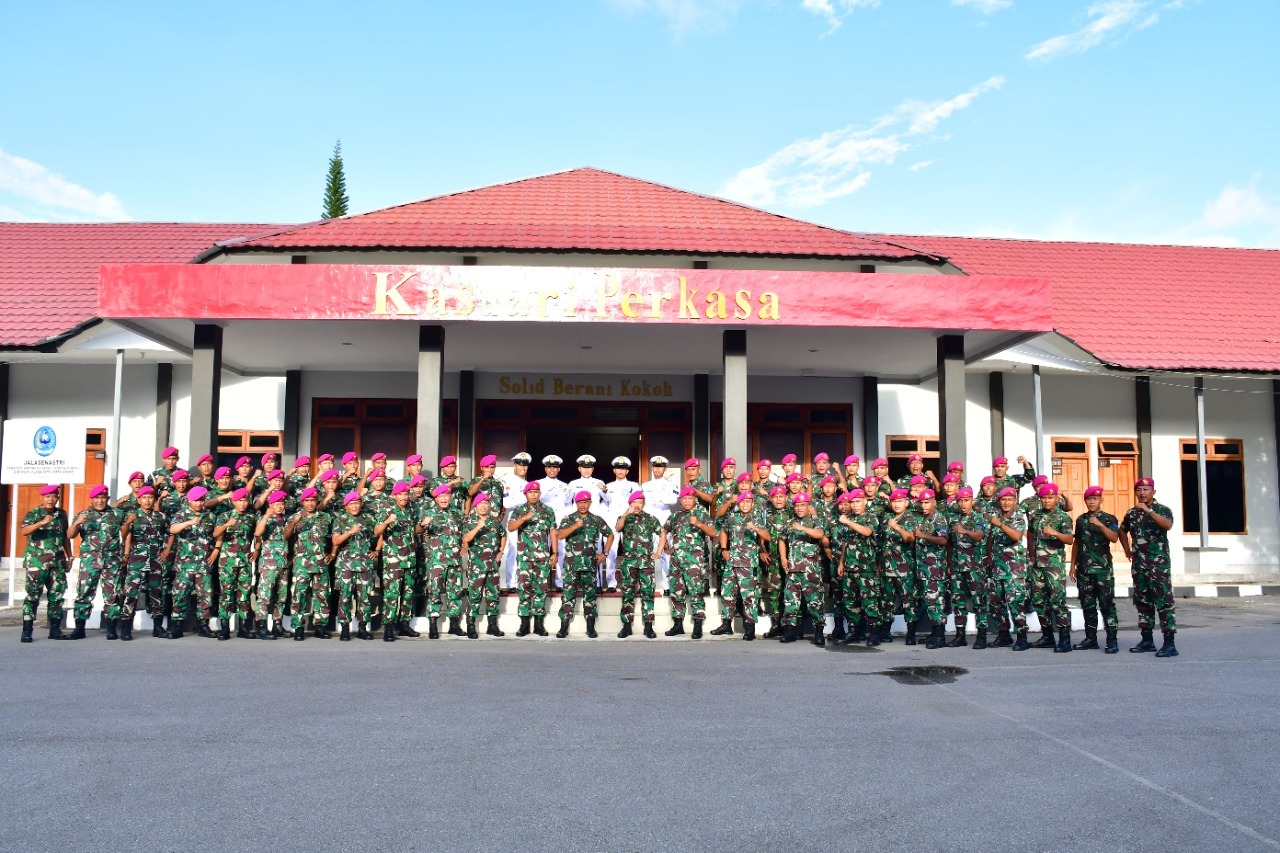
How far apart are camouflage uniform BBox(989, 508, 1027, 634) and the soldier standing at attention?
2.82ft

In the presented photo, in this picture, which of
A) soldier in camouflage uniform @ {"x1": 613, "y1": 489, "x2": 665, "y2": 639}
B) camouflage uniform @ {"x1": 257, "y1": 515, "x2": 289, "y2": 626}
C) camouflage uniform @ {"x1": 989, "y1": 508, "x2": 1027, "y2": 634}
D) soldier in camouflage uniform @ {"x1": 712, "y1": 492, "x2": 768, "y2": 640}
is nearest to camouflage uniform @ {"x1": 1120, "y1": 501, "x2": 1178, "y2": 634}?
camouflage uniform @ {"x1": 989, "y1": 508, "x2": 1027, "y2": 634}

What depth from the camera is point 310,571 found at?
8.53m

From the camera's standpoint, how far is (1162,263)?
1781cm

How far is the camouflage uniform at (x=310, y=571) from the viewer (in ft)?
27.9

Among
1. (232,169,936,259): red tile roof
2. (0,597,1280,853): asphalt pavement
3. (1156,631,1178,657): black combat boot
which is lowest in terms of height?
(0,597,1280,853): asphalt pavement

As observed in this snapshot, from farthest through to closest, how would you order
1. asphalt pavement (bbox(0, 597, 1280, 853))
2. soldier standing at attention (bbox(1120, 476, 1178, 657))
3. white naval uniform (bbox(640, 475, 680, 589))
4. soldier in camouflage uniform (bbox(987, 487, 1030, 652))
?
white naval uniform (bbox(640, 475, 680, 589)), soldier in camouflage uniform (bbox(987, 487, 1030, 652)), soldier standing at attention (bbox(1120, 476, 1178, 657)), asphalt pavement (bbox(0, 597, 1280, 853))

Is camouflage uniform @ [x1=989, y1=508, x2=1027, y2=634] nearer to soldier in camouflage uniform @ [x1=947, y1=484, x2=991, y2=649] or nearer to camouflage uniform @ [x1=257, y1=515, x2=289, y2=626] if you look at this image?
soldier in camouflage uniform @ [x1=947, y1=484, x2=991, y2=649]

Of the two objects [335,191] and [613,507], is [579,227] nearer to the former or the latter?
[613,507]

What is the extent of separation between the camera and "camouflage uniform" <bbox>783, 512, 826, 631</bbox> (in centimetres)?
849

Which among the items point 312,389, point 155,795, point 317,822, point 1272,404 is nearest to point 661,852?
point 317,822

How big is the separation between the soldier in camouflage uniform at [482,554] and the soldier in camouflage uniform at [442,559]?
10 cm

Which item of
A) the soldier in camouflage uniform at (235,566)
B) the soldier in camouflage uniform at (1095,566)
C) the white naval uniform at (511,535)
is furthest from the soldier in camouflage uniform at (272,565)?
the soldier in camouflage uniform at (1095,566)

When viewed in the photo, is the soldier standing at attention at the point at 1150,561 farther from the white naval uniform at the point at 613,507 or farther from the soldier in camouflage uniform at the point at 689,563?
the white naval uniform at the point at 613,507

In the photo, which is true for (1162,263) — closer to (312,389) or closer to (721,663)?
(721,663)
